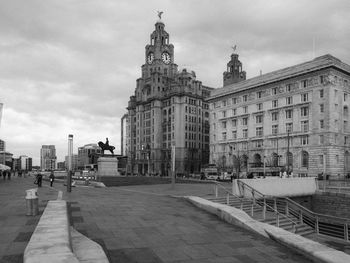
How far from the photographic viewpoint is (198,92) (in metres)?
144

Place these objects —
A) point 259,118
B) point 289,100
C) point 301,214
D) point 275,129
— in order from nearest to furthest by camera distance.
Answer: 1. point 301,214
2. point 289,100
3. point 275,129
4. point 259,118

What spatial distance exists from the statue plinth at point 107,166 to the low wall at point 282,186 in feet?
87.7

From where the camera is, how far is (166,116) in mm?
144500

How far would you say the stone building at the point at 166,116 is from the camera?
13800 cm

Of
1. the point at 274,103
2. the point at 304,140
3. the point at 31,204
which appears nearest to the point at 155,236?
the point at 31,204

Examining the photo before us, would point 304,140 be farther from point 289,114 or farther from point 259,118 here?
point 259,118

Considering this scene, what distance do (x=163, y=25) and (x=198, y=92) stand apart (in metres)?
36.3

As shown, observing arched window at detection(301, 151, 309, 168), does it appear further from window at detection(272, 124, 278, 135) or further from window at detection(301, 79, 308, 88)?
window at detection(301, 79, 308, 88)

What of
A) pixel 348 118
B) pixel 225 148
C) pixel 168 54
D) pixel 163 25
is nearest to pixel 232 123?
pixel 225 148

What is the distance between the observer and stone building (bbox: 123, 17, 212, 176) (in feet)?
453

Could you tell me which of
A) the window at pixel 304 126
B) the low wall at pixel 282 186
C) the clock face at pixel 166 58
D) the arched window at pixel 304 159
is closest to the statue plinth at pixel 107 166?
the low wall at pixel 282 186

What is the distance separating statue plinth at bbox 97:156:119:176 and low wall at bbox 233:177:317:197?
87.7 ft

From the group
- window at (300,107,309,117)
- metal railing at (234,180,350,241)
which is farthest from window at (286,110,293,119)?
metal railing at (234,180,350,241)

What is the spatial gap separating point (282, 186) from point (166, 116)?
4548 inches
